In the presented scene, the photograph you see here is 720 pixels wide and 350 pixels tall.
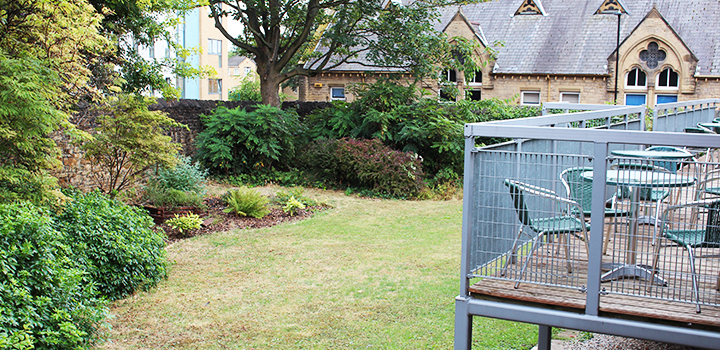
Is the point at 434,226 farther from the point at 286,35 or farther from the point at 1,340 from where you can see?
the point at 286,35

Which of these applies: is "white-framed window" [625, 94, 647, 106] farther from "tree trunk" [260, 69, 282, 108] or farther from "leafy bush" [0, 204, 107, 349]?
"leafy bush" [0, 204, 107, 349]

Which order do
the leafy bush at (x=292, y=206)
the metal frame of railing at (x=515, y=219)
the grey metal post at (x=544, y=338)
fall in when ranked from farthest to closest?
the leafy bush at (x=292, y=206), the grey metal post at (x=544, y=338), the metal frame of railing at (x=515, y=219)

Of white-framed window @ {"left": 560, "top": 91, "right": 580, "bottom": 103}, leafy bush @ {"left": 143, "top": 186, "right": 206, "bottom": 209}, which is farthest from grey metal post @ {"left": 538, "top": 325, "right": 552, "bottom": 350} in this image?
white-framed window @ {"left": 560, "top": 91, "right": 580, "bottom": 103}

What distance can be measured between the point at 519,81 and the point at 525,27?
3565mm

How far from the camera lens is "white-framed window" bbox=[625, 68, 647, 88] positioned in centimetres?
3234

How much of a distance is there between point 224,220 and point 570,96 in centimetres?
2611

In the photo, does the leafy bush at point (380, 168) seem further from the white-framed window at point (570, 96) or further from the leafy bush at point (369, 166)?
the white-framed window at point (570, 96)

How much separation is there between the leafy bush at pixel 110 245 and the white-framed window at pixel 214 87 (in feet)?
146

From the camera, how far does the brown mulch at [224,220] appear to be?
34.3 ft

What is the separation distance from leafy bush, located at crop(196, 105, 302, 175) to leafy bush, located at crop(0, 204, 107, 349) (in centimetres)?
1025

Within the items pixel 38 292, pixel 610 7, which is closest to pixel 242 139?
pixel 38 292

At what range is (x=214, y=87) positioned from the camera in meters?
53.2

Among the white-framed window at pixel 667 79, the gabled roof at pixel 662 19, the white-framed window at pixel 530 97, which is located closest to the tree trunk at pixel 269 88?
the white-framed window at pixel 530 97

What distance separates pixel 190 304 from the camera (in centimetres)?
690
